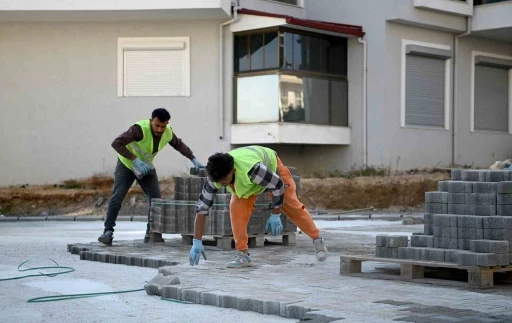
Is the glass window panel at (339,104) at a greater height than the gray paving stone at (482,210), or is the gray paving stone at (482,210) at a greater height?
the glass window panel at (339,104)

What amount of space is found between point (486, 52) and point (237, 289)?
78.9 feet

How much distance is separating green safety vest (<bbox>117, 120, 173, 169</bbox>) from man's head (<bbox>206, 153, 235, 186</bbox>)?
3877mm

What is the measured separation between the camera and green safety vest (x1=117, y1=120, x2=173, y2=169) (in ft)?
44.0

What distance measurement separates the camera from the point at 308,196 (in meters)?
26.2

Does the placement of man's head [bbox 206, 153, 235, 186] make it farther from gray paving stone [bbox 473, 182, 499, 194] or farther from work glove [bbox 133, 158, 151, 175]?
work glove [bbox 133, 158, 151, 175]

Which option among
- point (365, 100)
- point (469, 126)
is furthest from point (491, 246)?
point (469, 126)

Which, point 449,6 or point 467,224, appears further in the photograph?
point 449,6

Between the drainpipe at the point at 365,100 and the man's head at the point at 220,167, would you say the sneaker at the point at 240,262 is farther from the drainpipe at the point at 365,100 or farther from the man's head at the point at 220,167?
the drainpipe at the point at 365,100

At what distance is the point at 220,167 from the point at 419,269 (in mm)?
2305

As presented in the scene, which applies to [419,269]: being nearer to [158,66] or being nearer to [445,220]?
[445,220]

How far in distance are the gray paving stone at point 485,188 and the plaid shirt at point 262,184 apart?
2.08 metres

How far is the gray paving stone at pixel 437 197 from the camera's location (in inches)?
381

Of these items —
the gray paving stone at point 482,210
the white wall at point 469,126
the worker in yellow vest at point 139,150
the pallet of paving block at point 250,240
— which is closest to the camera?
the gray paving stone at point 482,210

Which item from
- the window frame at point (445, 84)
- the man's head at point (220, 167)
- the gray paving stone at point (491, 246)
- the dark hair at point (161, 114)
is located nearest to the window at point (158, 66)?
the window frame at point (445, 84)
